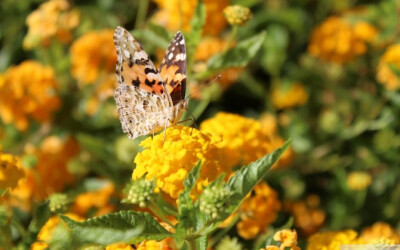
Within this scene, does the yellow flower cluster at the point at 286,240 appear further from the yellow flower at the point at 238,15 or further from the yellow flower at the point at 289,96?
the yellow flower at the point at 289,96

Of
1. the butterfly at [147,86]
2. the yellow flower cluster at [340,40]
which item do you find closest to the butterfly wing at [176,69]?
the butterfly at [147,86]

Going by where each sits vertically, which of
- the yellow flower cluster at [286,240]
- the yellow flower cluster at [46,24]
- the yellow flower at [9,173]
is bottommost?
the yellow flower cluster at [286,240]

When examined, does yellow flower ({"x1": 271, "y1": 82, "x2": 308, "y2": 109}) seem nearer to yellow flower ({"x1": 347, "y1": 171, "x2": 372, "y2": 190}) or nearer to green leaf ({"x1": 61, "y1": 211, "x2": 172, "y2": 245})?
yellow flower ({"x1": 347, "y1": 171, "x2": 372, "y2": 190})

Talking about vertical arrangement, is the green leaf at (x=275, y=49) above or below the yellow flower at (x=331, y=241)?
above

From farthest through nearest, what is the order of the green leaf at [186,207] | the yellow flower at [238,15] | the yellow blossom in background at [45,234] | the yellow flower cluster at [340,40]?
the yellow flower cluster at [340,40] → the yellow flower at [238,15] → the yellow blossom in background at [45,234] → the green leaf at [186,207]

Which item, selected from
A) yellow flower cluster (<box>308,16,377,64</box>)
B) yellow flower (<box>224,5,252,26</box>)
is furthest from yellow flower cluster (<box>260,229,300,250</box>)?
yellow flower cluster (<box>308,16,377,64</box>)

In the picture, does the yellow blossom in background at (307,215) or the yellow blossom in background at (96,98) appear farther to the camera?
the yellow blossom in background at (96,98)

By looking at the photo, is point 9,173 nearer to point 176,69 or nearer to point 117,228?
point 117,228
